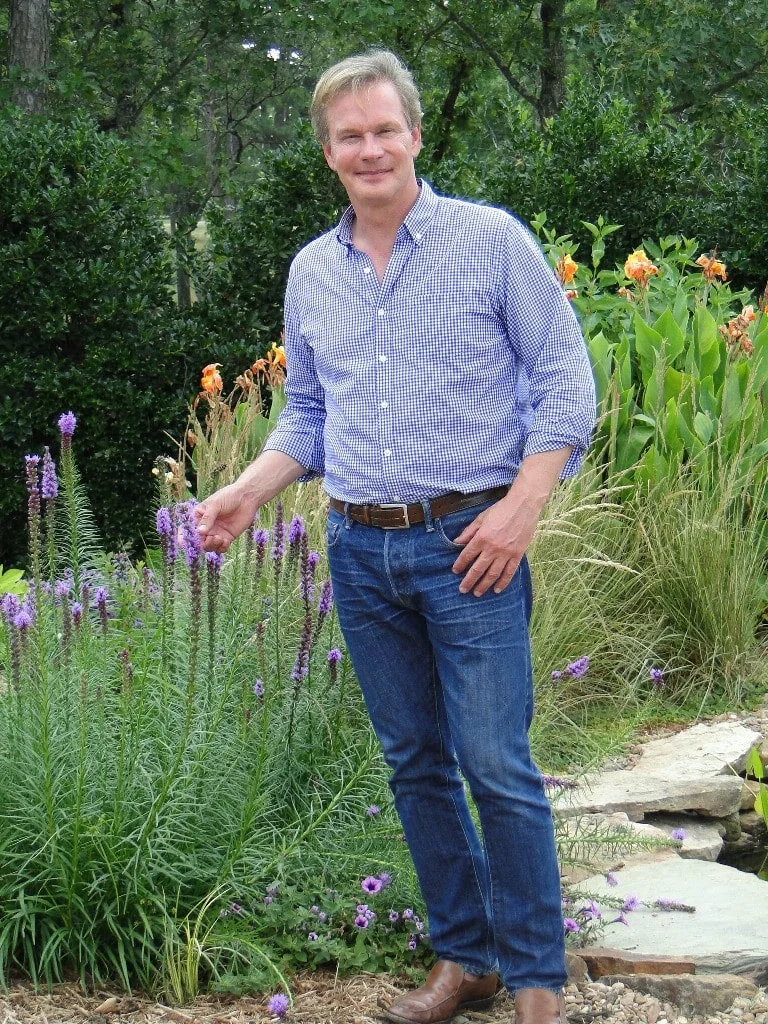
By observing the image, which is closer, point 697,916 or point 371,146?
point 371,146

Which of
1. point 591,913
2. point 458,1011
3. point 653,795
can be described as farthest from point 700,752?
point 458,1011

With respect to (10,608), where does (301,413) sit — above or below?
above

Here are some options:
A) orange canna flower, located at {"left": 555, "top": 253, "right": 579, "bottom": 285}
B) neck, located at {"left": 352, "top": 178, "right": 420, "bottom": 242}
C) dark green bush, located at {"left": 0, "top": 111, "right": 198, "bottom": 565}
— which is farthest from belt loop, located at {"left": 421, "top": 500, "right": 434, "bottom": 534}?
dark green bush, located at {"left": 0, "top": 111, "right": 198, "bottom": 565}

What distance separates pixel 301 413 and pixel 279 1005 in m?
1.33

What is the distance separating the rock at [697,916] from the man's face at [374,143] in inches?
73.9

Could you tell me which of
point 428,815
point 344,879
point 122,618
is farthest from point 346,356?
point 122,618

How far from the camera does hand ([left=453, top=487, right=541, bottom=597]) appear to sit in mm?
2387

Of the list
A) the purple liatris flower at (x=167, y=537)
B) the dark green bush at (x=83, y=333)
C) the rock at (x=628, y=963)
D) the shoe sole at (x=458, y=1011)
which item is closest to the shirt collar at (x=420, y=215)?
the purple liatris flower at (x=167, y=537)

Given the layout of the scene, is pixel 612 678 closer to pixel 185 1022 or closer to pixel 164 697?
pixel 164 697

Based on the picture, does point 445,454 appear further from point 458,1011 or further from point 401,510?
point 458,1011

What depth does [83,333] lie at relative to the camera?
7.45 m

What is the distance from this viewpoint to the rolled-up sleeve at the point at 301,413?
9.41ft

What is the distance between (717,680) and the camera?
5.20 m

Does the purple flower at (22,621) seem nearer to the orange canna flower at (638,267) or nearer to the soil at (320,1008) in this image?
the soil at (320,1008)
